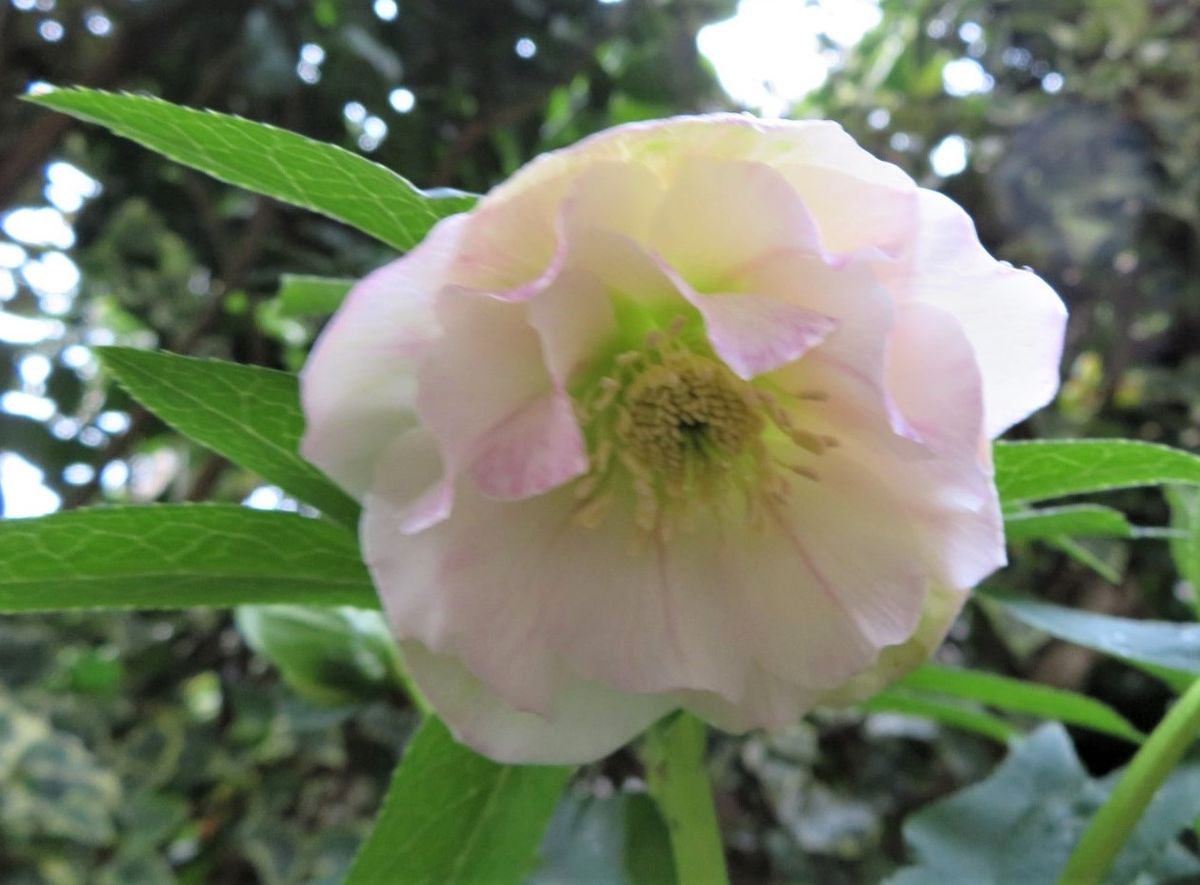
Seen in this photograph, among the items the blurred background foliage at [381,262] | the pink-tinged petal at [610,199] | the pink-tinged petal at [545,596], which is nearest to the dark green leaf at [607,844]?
the blurred background foliage at [381,262]

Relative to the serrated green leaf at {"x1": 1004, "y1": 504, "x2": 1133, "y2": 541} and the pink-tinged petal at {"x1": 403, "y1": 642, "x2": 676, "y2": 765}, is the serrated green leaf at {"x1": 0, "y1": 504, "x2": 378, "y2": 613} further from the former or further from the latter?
the serrated green leaf at {"x1": 1004, "y1": 504, "x2": 1133, "y2": 541}

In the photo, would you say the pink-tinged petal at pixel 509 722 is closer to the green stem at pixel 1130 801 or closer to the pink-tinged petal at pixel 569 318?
the pink-tinged petal at pixel 569 318

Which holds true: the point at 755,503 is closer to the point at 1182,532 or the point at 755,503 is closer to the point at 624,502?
the point at 624,502

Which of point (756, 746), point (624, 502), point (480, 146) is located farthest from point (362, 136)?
point (624, 502)

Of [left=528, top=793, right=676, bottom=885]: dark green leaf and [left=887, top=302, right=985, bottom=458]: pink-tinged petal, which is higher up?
[left=887, top=302, right=985, bottom=458]: pink-tinged petal

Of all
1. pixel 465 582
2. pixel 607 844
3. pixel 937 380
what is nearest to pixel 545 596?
pixel 465 582

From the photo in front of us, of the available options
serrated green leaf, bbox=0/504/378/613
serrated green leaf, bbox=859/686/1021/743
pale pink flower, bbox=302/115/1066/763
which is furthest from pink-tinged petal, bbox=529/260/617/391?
serrated green leaf, bbox=859/686/1021/743
